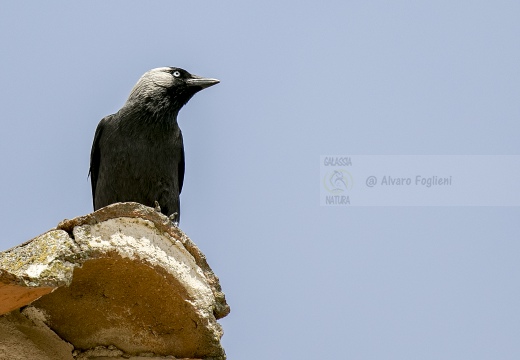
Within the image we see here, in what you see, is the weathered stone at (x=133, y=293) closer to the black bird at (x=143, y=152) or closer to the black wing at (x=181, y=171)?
the black bird at (x=143, y=152)

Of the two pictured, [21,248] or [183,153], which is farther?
[183,153]

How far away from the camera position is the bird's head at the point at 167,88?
8.24 m

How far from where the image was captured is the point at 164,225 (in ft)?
13.1

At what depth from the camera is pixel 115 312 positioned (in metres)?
4.04

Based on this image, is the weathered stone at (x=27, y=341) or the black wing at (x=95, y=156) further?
the black wing at (x=95, y=156)

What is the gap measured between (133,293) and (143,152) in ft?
12.6

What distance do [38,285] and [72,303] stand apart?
64cm

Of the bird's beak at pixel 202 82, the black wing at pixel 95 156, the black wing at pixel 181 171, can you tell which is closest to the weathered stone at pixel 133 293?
the black wing at pixel 95 156

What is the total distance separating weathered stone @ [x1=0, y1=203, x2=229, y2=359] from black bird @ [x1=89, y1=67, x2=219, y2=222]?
326 cm

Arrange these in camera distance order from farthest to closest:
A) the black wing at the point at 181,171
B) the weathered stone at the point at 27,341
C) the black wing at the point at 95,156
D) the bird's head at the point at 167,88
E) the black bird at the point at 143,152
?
1. the black wing at the point at 181,171
2. the bird's head at the point at 167,88
3. the black wing at the point at 95,156
4. the black bird at the point at 143,152
5. the weathered stone at the point at 27,341

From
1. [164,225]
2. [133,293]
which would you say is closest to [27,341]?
[133,293]

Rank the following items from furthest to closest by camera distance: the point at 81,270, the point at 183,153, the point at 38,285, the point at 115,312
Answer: the point at 183,153
the point at 115,312
the point at 81,270
the point at 38,285

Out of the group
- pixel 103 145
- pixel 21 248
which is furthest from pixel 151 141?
pixel 21 248

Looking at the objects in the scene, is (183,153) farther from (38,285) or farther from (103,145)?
(38,285)
